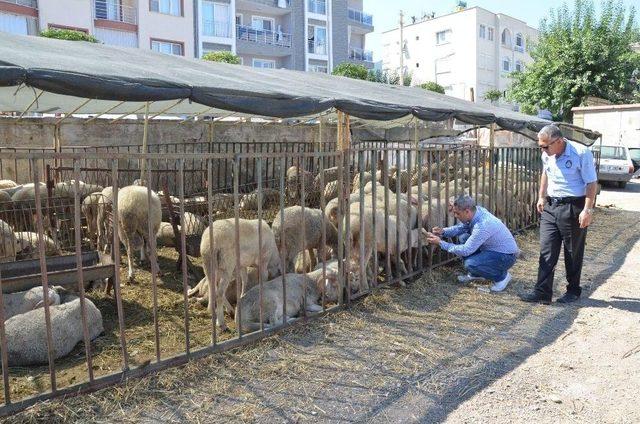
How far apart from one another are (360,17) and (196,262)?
4069 cm

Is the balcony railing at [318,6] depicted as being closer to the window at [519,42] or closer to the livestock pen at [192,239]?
the window at [519,42]

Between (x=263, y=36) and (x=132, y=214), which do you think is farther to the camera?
(x=263, y=36)

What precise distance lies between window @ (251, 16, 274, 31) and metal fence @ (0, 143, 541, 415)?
105 feet

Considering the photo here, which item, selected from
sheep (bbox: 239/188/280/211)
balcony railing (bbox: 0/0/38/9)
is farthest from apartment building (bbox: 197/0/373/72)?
sheep (bbox: 239/188/280/211)

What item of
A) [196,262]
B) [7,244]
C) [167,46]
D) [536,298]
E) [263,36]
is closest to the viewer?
[7,244]

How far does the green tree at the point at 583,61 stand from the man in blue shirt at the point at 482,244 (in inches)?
901

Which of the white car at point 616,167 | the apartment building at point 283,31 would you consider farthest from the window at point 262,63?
the white car at point 616,167

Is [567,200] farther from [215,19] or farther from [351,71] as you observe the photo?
[215,19]

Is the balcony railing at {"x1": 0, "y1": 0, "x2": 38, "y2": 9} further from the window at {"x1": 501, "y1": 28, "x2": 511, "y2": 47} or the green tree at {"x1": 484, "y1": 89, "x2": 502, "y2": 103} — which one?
the window at {"x1": 501, "y1": 28, "x2": 511, "y2": 47}

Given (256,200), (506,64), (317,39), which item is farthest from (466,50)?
(256,200)

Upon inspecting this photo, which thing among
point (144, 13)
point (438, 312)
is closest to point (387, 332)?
point (438, 312)

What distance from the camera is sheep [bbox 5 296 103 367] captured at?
4.42 meters

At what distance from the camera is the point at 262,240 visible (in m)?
5.45

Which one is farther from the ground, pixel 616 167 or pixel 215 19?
pixel 215 19
